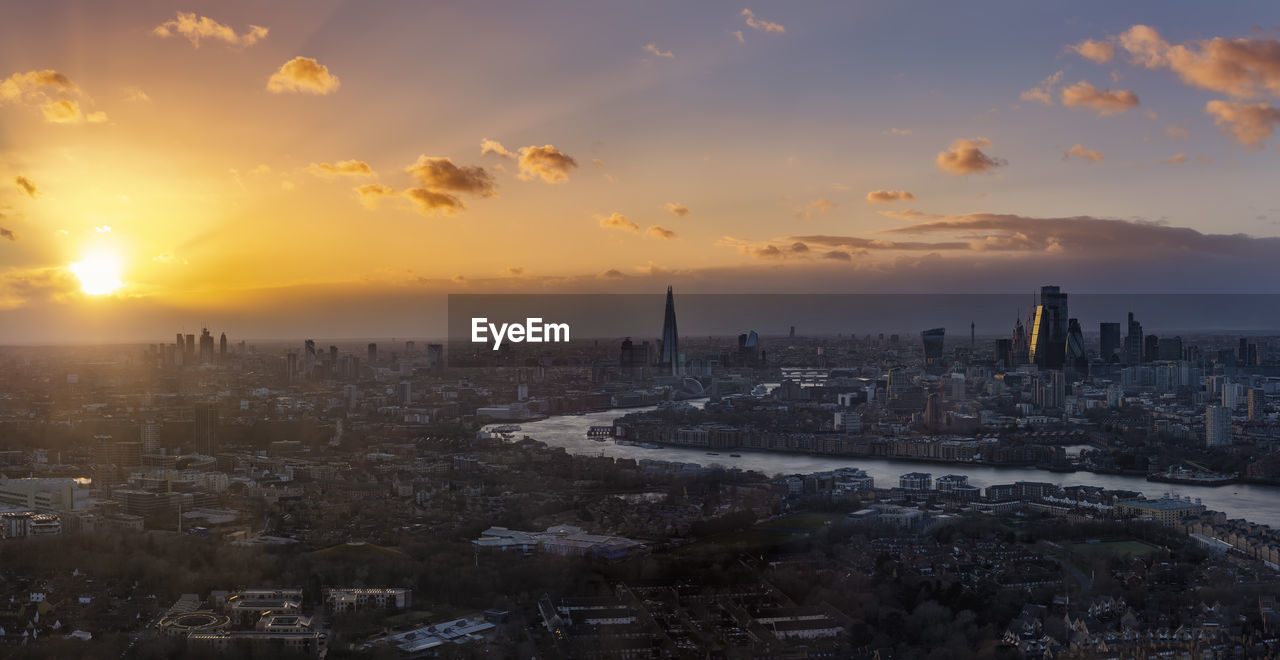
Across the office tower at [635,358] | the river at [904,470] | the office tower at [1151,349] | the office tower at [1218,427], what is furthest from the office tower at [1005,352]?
the river at [904,470]

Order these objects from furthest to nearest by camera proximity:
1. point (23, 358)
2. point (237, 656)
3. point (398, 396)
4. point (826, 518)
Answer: point (23, 358), point (398, 396), point (826, 518), point (237, 656)

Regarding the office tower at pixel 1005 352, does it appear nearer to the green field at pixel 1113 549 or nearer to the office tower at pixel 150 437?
the green field at pixel 1113 549

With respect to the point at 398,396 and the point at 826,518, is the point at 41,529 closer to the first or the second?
the point at 826,518

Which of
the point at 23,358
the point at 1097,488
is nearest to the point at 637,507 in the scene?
the point at 1097,488

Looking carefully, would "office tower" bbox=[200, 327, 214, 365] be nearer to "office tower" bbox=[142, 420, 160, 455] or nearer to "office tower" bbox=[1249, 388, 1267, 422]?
"office tower" bbox=[142, 420, 160, 455]

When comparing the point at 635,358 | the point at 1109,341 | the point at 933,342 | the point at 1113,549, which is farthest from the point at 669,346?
the point at 1113,549

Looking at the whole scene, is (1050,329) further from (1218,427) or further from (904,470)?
(904,470)
